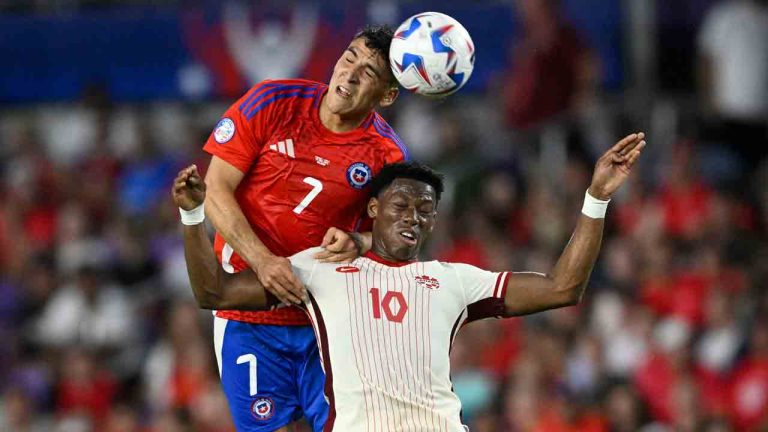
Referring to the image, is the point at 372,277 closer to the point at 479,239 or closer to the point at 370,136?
the point at 370,136

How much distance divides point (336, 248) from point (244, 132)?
754 millimetres

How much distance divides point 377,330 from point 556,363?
450cm

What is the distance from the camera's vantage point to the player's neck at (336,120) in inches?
281

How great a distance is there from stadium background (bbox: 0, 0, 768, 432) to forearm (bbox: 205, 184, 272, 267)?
414cm

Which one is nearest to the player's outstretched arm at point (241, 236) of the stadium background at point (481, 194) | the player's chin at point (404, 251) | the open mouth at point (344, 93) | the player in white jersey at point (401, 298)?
the player in white jersey at point (401, 298)

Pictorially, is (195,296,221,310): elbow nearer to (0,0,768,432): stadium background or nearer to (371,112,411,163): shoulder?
(371,112,411,163): shoulder

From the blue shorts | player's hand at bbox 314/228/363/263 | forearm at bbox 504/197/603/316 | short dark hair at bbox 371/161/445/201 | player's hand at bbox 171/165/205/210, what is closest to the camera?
player's hand at bbox 171/165/205/210

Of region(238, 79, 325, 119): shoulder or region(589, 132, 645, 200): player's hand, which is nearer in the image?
region(589, 132, 645, 200): player's hand

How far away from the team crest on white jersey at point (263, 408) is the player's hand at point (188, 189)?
1252 mm

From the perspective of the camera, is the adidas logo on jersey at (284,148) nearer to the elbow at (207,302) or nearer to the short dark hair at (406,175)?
the short dark hair at (406,175)

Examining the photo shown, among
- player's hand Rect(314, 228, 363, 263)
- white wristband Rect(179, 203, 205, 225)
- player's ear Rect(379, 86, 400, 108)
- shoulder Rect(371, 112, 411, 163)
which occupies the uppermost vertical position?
player's ear Rect(379, 86, 400, 108)

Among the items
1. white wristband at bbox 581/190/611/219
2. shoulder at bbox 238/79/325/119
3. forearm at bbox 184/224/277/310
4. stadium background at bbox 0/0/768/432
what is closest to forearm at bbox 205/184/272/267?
forearm at bbox 184/224/277/310

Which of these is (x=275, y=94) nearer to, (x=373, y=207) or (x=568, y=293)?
(x=373, y=207)

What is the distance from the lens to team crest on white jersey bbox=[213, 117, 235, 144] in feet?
22.9
